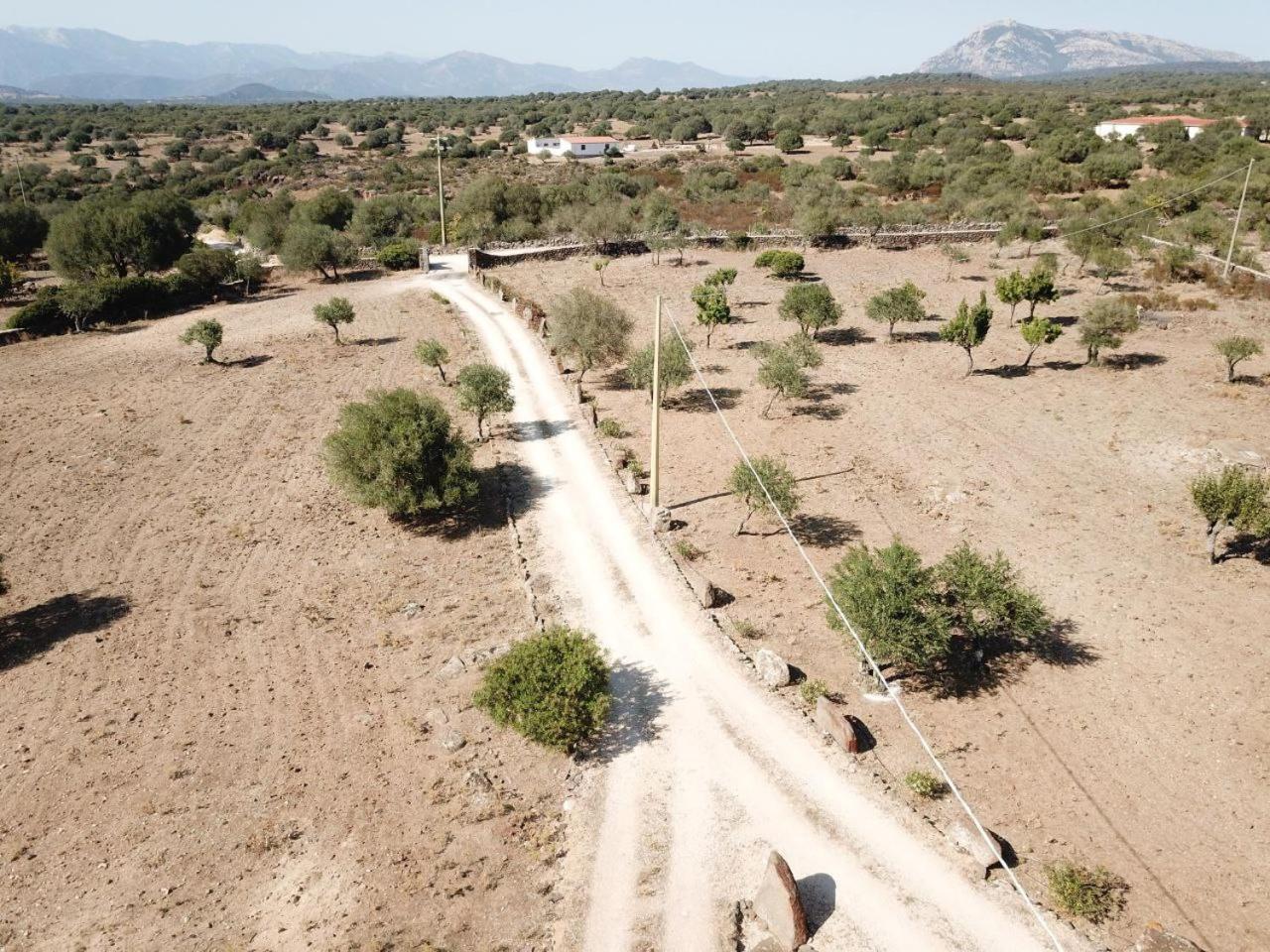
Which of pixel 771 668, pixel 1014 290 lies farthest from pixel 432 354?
pixel 1014 290

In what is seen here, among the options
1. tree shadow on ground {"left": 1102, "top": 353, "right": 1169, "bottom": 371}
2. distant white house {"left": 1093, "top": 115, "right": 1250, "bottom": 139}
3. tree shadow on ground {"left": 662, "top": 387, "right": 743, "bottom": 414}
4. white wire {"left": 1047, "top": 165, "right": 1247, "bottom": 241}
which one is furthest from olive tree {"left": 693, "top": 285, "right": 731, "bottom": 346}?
distant white house {"left": 1093, "top": 115, "right": 1250, "bottom": 139}

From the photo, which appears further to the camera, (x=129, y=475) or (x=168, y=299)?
(x=168, y=299)

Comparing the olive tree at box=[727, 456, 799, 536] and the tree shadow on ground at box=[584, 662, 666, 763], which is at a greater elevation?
the olive tree at box=[727, 456, 799, 536]

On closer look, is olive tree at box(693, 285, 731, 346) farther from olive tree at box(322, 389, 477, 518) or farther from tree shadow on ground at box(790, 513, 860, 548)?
olive tree at box(322, 389, 477, 518)

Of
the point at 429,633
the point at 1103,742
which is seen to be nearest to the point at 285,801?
the point at 429,633

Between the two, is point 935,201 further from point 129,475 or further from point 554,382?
point 129,475

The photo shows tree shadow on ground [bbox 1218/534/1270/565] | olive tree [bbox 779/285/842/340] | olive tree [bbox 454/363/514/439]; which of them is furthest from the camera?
olive tree [bbox 779/285/842/340]

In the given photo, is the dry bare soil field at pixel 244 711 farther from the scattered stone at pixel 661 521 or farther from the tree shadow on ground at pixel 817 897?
the scattered stone at pixel 661 521

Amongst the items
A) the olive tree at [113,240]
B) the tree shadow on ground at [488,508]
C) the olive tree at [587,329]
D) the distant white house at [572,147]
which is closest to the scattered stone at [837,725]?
the tree shadow on ground at [488,508]
